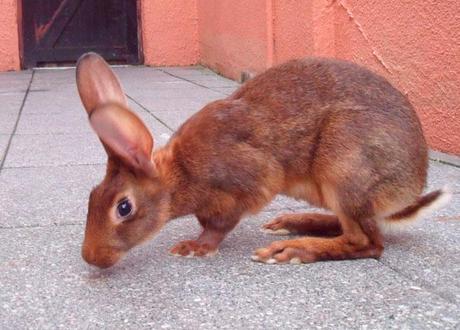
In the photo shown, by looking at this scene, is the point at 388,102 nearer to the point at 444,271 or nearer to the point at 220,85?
the point at 444,271

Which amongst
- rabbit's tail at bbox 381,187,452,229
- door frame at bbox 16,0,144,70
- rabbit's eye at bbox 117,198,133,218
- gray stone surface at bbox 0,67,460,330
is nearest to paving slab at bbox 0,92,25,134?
gray stone surface at bbox 0,67,460,330

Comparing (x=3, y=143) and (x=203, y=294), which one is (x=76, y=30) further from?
(x=203, y=294)

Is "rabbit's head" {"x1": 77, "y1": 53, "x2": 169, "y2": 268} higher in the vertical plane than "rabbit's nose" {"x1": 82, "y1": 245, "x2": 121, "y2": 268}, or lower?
higher

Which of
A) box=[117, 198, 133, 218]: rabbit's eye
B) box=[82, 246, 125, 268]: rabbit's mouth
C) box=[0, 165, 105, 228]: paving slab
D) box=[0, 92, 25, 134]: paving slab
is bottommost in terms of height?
box=[0, 92, 25, 134]: paving slab

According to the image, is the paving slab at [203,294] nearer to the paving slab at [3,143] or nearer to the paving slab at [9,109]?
the paving slab at [3,143]

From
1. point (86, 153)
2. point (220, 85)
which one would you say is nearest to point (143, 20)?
point (220, 85)

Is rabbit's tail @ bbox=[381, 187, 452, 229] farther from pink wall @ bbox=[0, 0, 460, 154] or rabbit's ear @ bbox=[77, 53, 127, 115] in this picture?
pink wall @ bbox=[0, 0, 460, 154]

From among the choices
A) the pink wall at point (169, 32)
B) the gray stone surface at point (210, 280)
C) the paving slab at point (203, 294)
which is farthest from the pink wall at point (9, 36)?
the paving slab at point (203, 294)

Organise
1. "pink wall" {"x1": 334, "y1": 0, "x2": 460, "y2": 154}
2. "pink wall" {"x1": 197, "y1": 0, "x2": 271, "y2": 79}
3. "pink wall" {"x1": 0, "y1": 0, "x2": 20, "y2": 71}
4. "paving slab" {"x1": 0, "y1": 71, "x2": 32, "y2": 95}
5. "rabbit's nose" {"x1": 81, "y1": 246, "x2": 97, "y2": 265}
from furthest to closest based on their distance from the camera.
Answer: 1. "pink wall" {"x1": 0, "y1": 0, "x2": 20, "y2": 71}
2. "paving slab" {"x1": 0, "y1": 71, "x2": 32, "y2": 95}
3. "pink wall" {"x1": 197, "y1": 0, "x2": 271, "y2": 79}
4. "pink wall" {"x1": 334, "y1": 0, "x2": 460, "y2": 154}
5. "rabbit's nose" {"x1": 81, "y1": 246, "x2": 97, "y2": 265}

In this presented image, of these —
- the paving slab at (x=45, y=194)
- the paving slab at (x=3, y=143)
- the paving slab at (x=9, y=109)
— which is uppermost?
the paving slab at (x=45, y=194)
